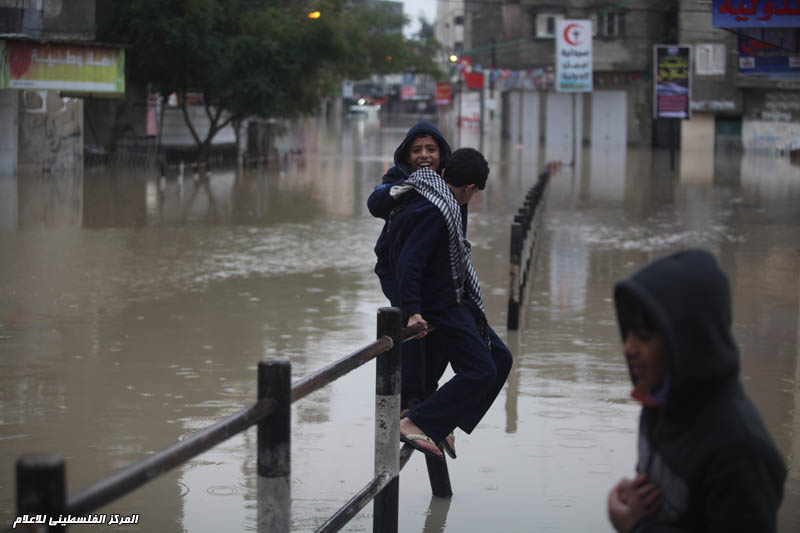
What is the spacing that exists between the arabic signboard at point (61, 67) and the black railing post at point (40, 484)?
24257 mm

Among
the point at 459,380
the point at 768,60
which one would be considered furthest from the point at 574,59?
the point at 459,380

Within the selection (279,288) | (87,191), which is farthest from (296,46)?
(279,288)

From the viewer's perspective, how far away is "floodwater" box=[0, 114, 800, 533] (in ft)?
18.6

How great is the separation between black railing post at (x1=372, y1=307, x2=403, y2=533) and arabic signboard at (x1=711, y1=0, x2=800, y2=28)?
39.3 feet

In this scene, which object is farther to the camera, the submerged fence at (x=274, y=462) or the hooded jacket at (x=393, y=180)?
the hooded jacket at (x=393, y=180)

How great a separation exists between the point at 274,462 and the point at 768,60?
63.7 ft

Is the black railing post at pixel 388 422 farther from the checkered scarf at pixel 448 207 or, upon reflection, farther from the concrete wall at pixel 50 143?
the concrete wall at pixel 50 143

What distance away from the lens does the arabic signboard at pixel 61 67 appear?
25031 mm

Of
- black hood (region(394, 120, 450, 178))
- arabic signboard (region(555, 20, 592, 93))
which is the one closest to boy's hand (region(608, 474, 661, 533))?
black hood (region(394, 120, 450, 178))

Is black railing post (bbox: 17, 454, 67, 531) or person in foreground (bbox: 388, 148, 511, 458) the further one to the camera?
person in foreground (bbox: 388, 148, 511, 458)

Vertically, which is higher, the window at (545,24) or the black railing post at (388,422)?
the window at (545,24)

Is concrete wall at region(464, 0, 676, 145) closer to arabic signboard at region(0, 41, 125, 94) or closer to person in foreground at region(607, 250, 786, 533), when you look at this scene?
arabic signboard at region(0, 41, 125, 94)

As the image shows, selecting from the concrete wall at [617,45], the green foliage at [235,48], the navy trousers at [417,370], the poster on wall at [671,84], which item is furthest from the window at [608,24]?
the navy trousers at [417,370]

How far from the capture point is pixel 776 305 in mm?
11250
